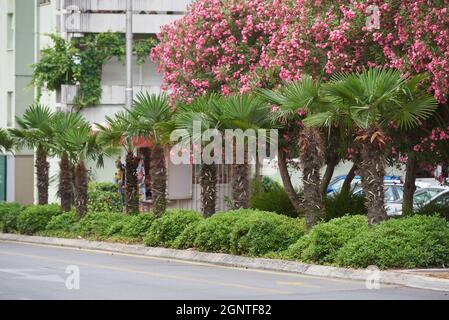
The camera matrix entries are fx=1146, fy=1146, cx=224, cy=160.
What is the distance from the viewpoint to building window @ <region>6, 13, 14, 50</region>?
4644cm

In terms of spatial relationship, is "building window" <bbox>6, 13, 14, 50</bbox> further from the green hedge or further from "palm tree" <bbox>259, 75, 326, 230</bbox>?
"palm tree" <bbox>259, 75, 326, 230</bbox>

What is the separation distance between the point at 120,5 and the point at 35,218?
45.2 ft

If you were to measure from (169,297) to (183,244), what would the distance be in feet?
28.9

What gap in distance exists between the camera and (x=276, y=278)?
1788 centimetres

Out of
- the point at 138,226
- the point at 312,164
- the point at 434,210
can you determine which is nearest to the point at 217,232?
the point at 312,164

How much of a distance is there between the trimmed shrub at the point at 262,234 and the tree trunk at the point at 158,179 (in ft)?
14.9

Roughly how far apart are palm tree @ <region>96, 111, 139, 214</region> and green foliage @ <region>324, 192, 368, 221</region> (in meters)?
4.65

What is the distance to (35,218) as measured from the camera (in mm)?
29609

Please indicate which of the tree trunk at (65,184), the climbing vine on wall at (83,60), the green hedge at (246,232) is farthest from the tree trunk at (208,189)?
the climbing vine on wall at (83,60)

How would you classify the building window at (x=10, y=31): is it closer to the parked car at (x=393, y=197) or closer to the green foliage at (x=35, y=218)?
the green foliage at (x=35, y=218)

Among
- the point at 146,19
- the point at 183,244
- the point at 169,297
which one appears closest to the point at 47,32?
the point at 146,19

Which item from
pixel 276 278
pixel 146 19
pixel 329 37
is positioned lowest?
pixel 276 278
